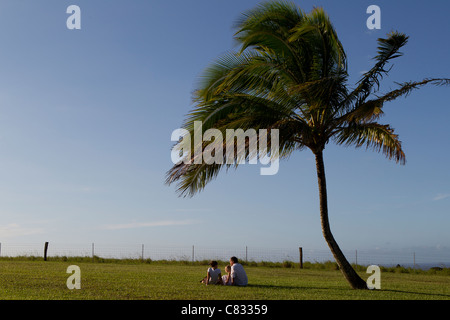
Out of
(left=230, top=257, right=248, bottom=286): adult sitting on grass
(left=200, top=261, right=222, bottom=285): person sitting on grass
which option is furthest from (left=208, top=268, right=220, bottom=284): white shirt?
(left=230, top=257, right=248, bottom=286): adult sitting on grass

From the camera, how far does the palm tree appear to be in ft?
54.9

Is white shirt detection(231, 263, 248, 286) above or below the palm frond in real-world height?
below

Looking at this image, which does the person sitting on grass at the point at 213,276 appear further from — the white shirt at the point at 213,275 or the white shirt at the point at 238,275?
the white shirt at the point at 238,275

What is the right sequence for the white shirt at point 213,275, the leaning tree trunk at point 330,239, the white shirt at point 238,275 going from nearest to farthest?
the white shirt at point 238,275 < the white shirt at point 213,275 < the leaning tree trunk at point 330,239

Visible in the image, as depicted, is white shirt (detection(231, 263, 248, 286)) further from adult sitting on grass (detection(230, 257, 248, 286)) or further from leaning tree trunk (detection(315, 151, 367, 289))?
leaning tree trunk (detection(315, 151, 367, 289))

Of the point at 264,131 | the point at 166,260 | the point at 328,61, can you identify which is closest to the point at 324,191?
the point at 264,131

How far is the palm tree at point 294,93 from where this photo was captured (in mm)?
16734

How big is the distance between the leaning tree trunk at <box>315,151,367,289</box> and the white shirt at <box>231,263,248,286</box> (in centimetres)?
348

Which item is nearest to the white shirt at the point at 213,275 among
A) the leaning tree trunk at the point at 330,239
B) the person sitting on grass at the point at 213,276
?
the person sitting on grass at the point at 213,276

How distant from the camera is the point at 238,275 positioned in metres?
16.8

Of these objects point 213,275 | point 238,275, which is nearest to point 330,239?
point 238,275

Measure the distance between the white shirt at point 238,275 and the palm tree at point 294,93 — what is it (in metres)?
3.18

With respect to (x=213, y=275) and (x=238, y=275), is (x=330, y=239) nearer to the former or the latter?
(x=238, y=275)
